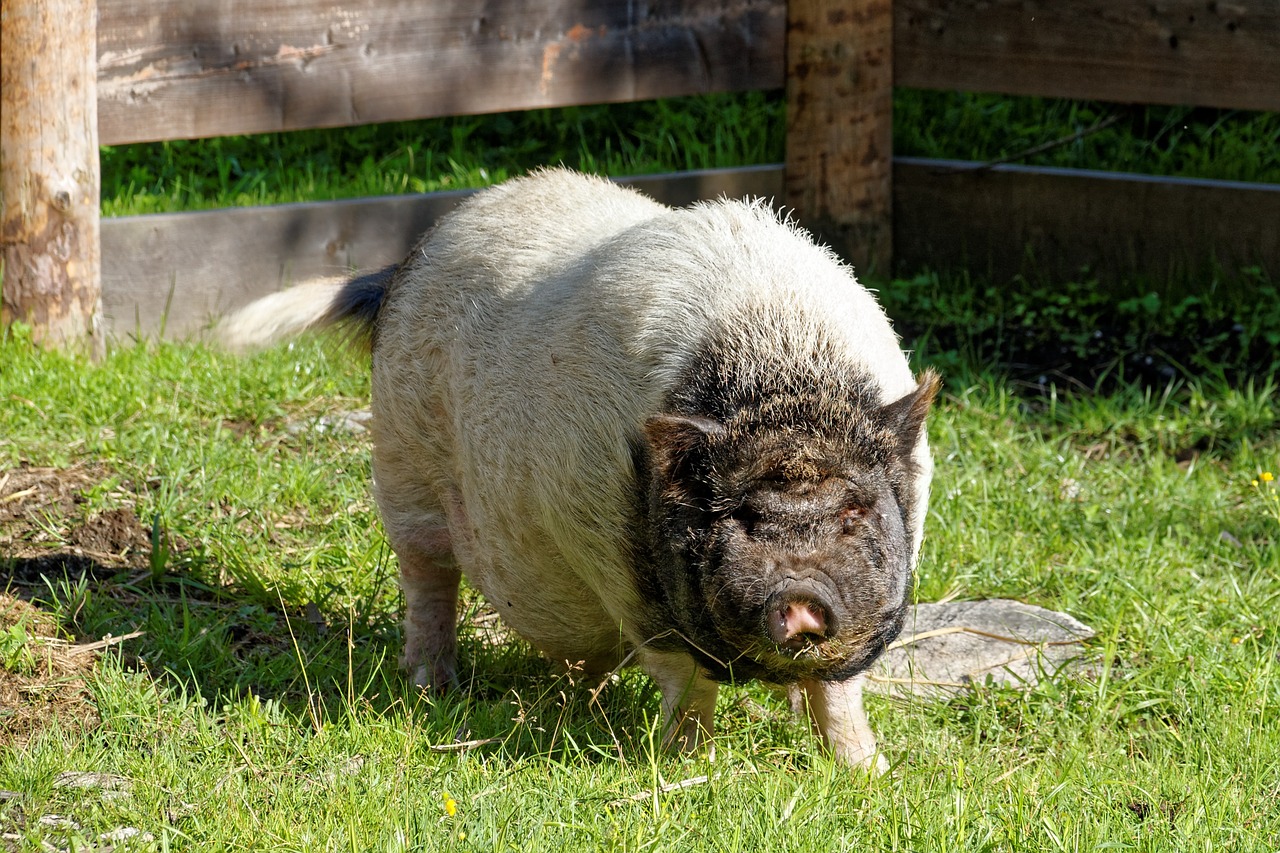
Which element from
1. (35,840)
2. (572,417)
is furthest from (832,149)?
(35,840)

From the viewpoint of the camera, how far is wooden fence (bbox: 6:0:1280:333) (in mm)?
6062

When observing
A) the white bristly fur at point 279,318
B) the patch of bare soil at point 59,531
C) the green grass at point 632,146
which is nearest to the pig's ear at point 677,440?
the white bristly fur at point 279,318

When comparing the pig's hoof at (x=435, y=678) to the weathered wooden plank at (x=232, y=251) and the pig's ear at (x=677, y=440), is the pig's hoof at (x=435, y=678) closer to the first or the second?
the pig's ear at (x=677, y=440)

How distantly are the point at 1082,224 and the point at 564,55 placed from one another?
2629 mm

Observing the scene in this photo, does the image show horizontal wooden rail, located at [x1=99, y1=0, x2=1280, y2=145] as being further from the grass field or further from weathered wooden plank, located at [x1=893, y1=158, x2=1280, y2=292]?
the grass field

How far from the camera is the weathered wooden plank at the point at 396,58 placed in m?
5.92

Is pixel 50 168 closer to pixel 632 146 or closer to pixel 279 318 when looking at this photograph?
pixel 279 318

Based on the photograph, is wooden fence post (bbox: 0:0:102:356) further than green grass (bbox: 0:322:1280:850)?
Yes

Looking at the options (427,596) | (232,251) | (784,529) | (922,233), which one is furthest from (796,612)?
(922,233)

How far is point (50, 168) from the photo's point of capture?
555cm

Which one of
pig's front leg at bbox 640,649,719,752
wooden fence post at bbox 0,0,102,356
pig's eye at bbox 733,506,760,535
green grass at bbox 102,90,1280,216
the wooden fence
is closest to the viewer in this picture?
pig's eye at bbox 733,506,760,535

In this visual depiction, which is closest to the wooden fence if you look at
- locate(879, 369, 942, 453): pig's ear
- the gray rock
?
the gray rock

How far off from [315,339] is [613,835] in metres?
2.24

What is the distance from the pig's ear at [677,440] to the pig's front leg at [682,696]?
515 mm
